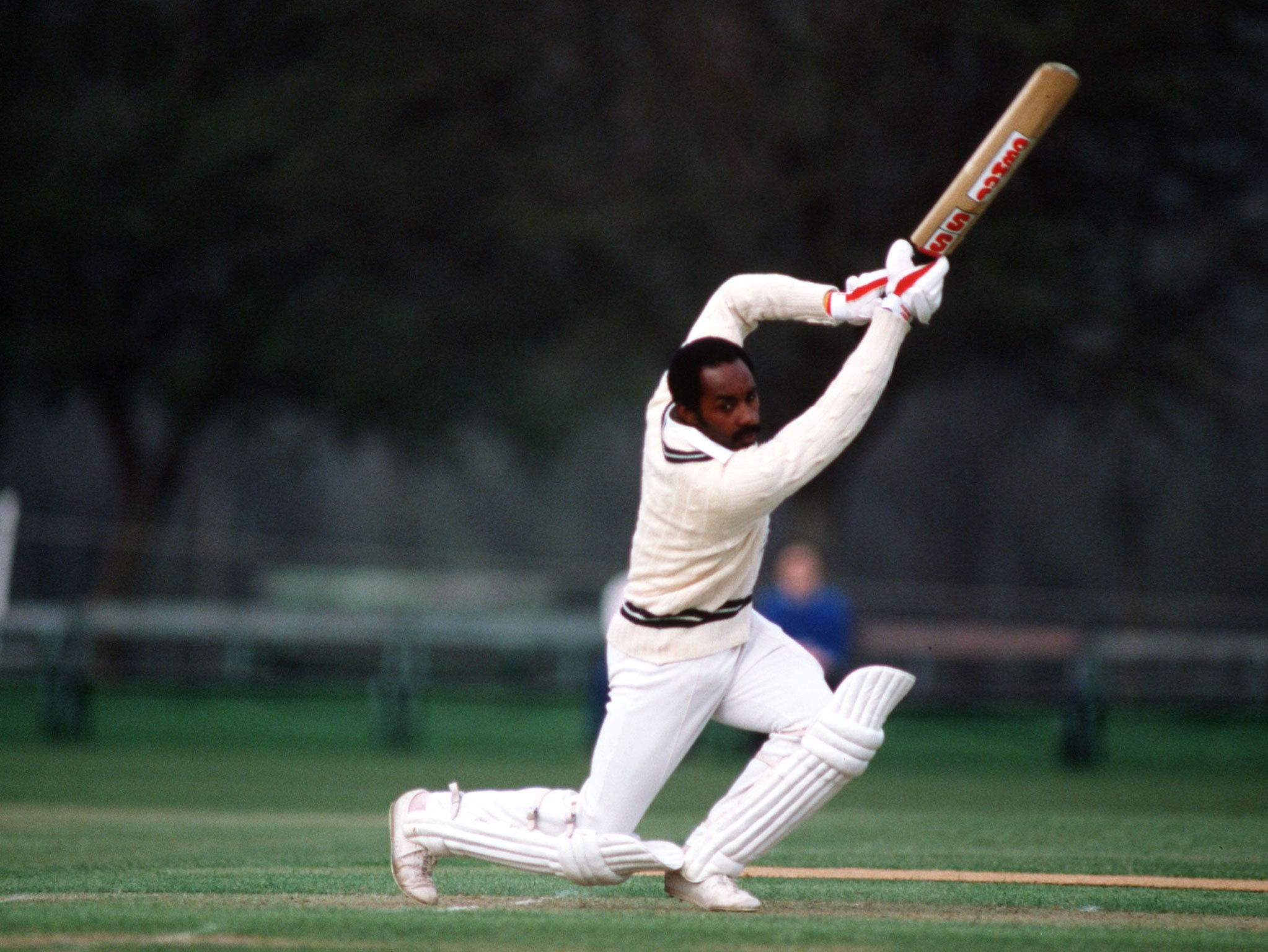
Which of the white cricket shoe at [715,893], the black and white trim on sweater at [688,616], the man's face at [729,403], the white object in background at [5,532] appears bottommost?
the white cricket shoe at [715,893]

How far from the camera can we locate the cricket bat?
5.90 m

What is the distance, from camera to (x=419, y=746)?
18672mm

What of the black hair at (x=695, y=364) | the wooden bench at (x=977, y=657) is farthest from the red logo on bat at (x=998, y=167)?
the wooden bench at (x=977, y=657)

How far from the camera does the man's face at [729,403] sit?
5.73 metres

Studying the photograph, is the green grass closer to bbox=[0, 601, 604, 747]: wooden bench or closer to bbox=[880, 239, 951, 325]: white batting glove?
bbox=[0, 601, 604, 747]: wooden bench

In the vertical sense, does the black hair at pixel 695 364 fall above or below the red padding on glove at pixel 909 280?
below

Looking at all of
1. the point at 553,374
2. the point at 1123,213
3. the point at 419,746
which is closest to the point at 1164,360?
the point at 1123,213

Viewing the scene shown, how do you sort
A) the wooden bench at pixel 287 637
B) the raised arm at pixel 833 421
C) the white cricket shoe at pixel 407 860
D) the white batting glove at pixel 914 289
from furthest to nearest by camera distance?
the wooden bench at pixel 287 637
the white cricket shoe at pixel 407 860
the white batting glove at pixel 914 289
the raised arm at pixel 833 421

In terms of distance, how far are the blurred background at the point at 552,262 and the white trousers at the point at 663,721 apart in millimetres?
12471

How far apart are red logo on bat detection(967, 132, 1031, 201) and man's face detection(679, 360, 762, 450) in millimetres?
1040

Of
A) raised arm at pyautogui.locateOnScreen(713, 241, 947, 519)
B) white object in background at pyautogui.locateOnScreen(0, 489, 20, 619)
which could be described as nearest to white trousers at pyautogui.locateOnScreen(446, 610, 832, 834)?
raised arm at pyautogui.locateOnScreen(713, 241, 947, 519)

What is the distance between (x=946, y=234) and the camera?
5.94m

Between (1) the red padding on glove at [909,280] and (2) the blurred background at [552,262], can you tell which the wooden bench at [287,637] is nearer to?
(2) the blurred background at [552,262]

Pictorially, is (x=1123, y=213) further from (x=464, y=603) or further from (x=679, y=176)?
(x=464, y=603)
